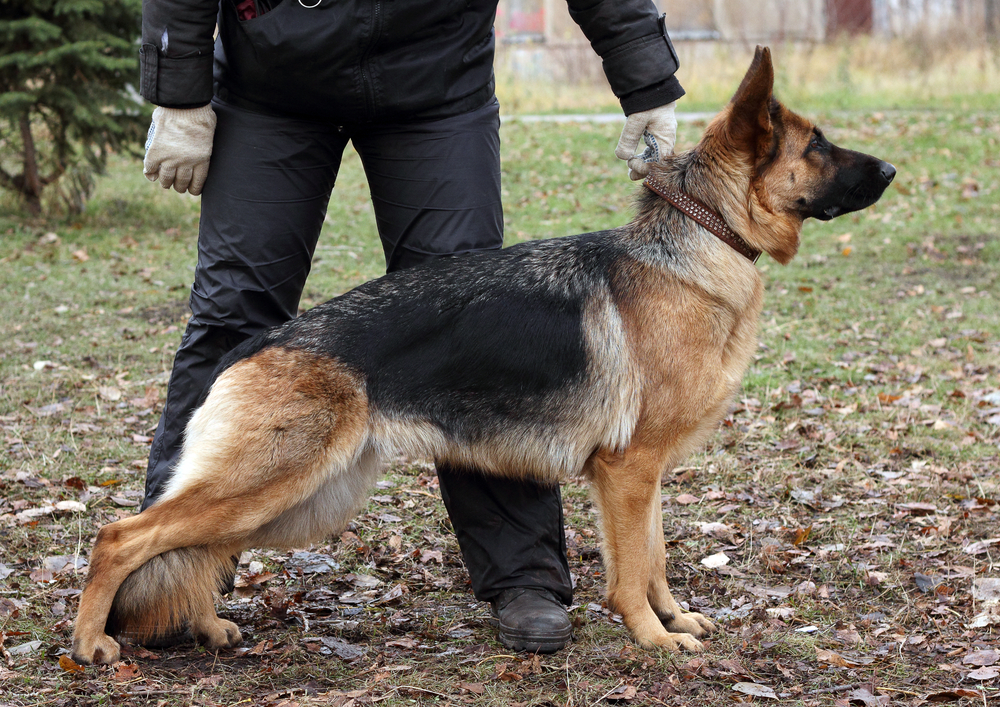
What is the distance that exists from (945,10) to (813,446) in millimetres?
21107

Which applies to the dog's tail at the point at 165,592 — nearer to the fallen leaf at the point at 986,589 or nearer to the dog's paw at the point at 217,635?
the dog's paw at the point at 217,635

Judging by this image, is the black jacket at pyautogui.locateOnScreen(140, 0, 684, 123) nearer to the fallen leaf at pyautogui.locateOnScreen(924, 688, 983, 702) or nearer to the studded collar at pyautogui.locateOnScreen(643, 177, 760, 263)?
the studded collar at pyautogui.locateOnScreen(643, 177, 760, 263)

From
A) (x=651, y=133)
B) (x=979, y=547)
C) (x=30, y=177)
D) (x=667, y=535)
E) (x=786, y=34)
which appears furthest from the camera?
(x=786, y=34)

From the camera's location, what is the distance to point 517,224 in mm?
10945

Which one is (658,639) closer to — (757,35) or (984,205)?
(984,205)

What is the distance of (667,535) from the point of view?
13.4 ft

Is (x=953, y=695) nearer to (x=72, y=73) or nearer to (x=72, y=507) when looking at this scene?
(x=72, y=507)

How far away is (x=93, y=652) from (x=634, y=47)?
277 cm

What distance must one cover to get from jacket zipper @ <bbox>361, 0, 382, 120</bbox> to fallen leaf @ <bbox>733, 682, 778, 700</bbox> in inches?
87.1

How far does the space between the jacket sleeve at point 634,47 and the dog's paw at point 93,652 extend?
258cm

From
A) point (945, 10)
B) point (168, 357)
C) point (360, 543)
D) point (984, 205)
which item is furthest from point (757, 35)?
point (360, 543)

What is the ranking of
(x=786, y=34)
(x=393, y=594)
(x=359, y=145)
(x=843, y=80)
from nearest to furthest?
(x=359, y=145) < (x=393, y=594) < (x=843, y=80) < (x=786, y=34)

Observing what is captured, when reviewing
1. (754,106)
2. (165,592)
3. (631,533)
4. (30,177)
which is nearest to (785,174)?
(754,106)

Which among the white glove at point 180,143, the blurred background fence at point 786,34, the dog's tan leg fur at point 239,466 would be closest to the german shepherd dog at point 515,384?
the dog's tan leg fur at point 239,466
